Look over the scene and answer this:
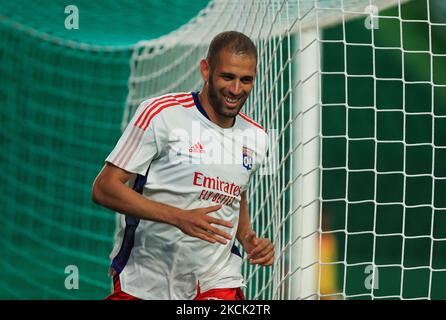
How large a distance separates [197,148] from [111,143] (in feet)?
17.3

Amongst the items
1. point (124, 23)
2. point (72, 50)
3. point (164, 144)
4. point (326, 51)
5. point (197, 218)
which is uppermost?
point (326, 51)

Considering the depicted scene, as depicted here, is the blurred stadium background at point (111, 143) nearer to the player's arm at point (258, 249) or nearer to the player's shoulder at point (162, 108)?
the player's shoulder at point (162, 108)

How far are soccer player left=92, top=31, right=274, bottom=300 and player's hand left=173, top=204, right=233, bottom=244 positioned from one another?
214mm

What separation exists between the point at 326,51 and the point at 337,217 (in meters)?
1.72

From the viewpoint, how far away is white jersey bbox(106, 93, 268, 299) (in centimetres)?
312

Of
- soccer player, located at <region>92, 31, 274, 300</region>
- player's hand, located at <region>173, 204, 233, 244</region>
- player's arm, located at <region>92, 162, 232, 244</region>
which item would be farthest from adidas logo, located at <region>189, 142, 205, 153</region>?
player's hand, located at <region>173, 204, 233, 244</region>

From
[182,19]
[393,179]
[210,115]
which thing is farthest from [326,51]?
[210,115]

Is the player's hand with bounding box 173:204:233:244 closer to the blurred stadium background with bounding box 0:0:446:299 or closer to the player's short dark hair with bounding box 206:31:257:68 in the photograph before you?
the player's short dark hair with bounding box 206:31:257:68

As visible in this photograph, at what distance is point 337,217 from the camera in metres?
9.21

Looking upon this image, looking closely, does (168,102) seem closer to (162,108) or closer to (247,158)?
(162,108)

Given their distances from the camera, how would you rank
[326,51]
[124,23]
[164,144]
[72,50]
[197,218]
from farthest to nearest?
[326,51], [72,50], [124,23], [164,144], [197,218]

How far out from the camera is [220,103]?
316 centimetres

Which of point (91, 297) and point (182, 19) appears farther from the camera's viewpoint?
point (91, 297)
